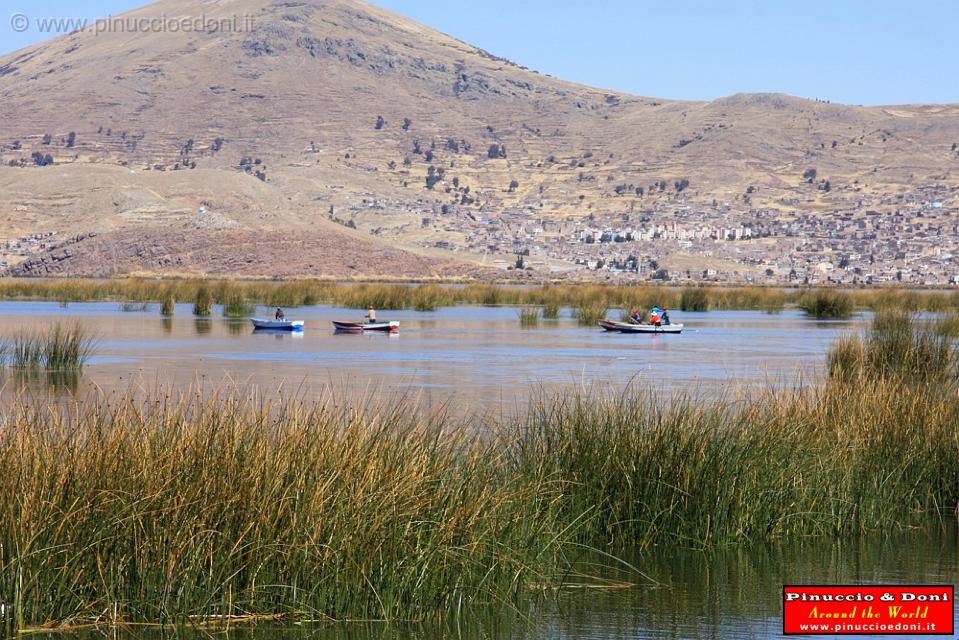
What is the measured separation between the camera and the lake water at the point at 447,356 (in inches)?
770

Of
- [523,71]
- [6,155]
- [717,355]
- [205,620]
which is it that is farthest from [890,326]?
[523,71]

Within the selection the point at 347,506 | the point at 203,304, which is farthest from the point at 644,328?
the point at 347,506

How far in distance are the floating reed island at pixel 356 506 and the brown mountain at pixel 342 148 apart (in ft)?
284

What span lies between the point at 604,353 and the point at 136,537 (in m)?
22.4

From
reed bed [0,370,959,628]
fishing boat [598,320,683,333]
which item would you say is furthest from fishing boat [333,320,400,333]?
reed bed [0,370,959,628]

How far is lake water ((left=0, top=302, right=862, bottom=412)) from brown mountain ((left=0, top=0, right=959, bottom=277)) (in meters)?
53.6

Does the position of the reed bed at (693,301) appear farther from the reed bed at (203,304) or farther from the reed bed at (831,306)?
the reed bed at (203,304)

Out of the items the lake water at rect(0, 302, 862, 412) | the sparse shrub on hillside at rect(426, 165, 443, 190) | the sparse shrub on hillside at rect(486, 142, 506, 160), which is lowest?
the lake water at rect(0, 302, 862, 412)

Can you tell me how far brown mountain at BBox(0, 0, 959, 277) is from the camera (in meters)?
101

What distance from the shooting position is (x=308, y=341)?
33.2m

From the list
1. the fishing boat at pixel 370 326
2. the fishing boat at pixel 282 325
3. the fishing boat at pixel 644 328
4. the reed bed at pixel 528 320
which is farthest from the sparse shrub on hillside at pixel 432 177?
the fishing boat at pixel 282 325

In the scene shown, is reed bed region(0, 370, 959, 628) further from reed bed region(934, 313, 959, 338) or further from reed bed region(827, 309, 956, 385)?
reed bed region(934, 313, 959, 338)

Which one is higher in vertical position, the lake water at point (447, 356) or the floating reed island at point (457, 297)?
the floating reed island at point (457, 297)

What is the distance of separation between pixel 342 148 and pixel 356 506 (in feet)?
469
